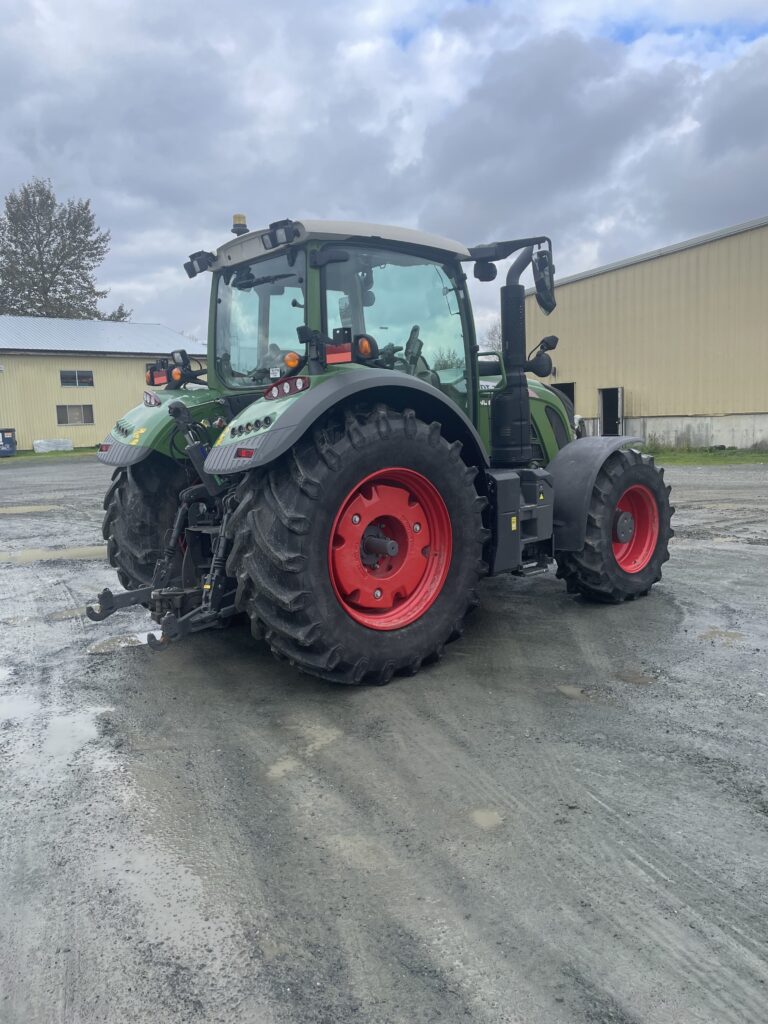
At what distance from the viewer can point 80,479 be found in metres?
19.7

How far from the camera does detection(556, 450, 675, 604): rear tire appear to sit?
5578 millimetres

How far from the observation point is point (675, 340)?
22.4 meters

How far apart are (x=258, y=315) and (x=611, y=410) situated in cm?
2176

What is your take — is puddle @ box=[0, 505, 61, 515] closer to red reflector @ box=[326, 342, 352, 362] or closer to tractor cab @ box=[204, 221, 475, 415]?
tractor cab @ box=[204, 221, 475, 415]

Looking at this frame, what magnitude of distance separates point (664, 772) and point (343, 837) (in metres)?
1.32

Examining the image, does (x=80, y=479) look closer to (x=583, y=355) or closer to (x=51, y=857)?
(x=583, y=355)

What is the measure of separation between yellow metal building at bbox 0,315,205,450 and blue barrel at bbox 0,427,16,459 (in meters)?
1.88

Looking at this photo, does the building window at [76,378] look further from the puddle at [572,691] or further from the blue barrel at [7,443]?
the puddle at [572,691]

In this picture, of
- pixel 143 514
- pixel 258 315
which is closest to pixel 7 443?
pixel 143 514

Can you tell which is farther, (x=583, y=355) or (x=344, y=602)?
(x=583, y=355)

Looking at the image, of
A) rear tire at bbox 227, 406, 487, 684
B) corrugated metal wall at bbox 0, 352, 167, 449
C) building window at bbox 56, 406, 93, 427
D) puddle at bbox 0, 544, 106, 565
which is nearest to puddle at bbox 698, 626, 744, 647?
rear tire at bbox 227, 406, 487, 684

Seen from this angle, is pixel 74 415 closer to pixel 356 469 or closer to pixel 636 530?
pixel 636 530

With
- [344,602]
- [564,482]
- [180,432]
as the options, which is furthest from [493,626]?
[180,432]

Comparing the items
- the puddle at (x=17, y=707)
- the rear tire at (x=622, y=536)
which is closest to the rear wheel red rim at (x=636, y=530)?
the rear tire at (x=622, y=536)
